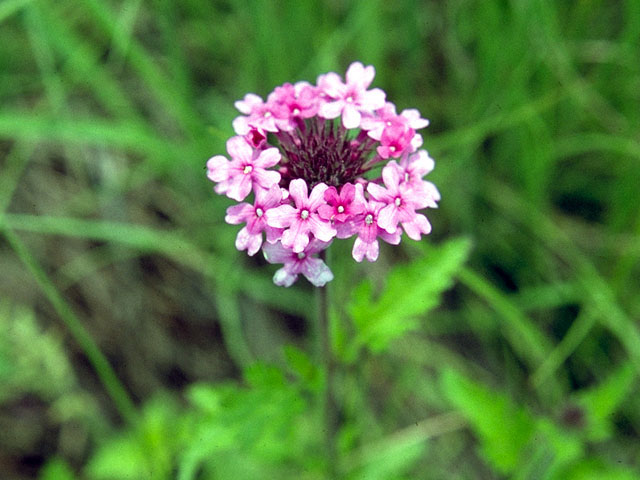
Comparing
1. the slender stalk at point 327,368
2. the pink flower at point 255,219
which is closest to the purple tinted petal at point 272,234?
the pink flower at point 255,219

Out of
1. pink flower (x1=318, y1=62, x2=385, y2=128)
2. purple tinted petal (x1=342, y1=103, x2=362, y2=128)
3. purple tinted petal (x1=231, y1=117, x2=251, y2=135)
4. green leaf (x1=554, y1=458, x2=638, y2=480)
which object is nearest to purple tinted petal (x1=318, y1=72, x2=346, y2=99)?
pink flower (x1=318, y1=62, x2=385, y2=128)

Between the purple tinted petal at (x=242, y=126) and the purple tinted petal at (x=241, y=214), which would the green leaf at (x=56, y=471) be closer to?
the purple tinted petal at (x=241, y=214)

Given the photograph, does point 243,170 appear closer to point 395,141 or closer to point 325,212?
point 325,212

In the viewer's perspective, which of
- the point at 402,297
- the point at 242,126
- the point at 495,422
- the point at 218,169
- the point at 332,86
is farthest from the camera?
the point at 495,422

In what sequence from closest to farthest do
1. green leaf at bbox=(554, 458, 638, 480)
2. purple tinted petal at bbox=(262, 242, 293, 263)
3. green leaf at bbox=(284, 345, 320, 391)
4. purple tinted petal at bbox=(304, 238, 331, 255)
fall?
purple tinted petal at bbox=(304, 238, 331, 255) → purple tinted petal at bbox=(262, 242, 293, 263) → green leaf at bbox=(284, 345, 320, 391) → green leaf at bbox=(554, 458, 638, 480)

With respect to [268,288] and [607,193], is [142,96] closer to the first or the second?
[268,288]

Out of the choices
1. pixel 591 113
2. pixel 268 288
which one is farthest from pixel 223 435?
pixel 591 113

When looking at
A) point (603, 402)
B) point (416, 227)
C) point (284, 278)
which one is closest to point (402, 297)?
point (416, 227)

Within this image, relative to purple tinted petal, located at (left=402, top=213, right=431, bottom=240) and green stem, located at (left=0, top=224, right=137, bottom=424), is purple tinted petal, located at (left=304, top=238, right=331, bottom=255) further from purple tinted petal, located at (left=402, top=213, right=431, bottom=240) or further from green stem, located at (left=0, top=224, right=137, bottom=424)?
green stem, located at (left=0, top=224, right=137, bottom=424)
